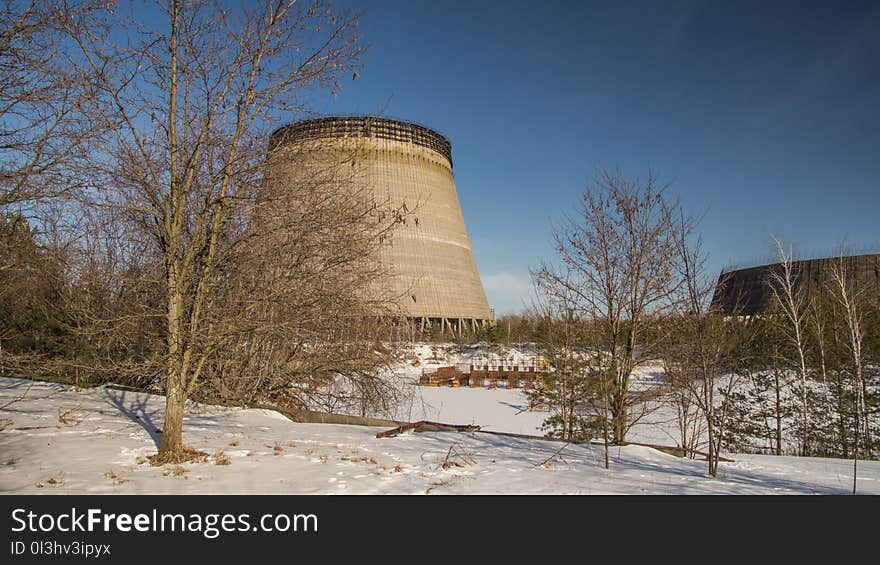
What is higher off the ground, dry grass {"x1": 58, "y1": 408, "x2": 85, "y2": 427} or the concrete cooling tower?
the concrete cooling tower

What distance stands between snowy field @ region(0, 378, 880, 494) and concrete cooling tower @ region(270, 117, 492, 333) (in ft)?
46.7

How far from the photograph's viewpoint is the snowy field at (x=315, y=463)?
3.68 metres

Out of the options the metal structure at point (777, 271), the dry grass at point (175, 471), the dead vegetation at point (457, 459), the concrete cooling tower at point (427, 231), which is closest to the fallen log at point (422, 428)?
the dead vegetation at point (457, 459)

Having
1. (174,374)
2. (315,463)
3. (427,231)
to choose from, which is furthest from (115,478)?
(427,231)

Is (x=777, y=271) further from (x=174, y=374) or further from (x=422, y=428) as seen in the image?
(x=174, y=374)

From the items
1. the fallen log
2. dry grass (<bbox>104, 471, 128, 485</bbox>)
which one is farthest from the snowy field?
the fallen log

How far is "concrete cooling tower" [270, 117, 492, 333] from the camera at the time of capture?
71.8ft

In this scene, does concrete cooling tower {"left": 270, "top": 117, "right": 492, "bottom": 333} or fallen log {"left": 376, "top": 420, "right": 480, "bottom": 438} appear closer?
fallen log {"left": 376, "top": 420, "right": 480, "bottom": 438}

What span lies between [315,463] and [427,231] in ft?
61.0

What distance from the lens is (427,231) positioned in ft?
74.3

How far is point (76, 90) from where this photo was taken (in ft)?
14.6

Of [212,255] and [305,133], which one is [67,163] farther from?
[305,133]

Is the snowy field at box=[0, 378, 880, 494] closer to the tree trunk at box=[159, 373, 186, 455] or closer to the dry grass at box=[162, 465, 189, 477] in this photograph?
the dry grass at box=[162, 465, 189, 477]

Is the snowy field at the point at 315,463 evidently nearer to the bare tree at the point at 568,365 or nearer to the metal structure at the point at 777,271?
the bare tree at the point at 568,365
